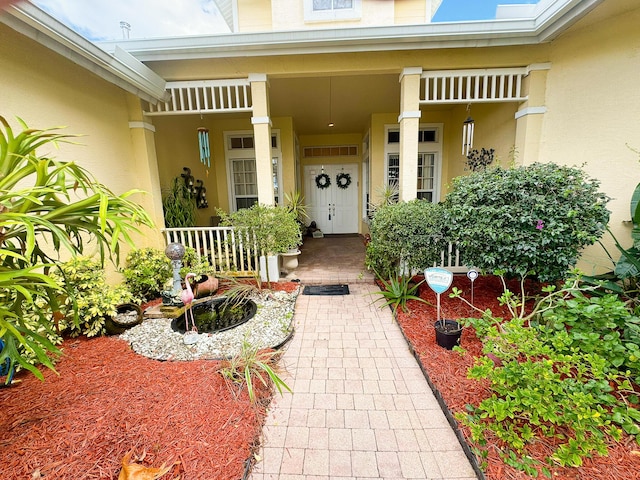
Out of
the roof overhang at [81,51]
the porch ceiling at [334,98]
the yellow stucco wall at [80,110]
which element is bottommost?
the yellow stucco wall at [80,110]

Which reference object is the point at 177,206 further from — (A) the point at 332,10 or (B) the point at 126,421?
(A) the point at 332,10

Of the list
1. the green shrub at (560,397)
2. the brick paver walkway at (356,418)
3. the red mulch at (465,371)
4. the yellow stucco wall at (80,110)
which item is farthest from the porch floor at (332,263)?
the green shrub at (560,397)

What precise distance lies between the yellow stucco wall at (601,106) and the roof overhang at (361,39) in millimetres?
443

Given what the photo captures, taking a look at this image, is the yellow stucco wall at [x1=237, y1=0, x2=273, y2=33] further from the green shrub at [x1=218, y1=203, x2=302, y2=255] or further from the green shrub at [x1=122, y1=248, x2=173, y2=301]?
the green shrub at [x1=122, y1=248, x2=173, y2=301]

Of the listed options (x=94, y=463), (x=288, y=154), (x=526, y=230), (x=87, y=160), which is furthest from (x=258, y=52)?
(x=94, y=463)

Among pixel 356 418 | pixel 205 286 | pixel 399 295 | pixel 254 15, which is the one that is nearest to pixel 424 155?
pixel 399 295

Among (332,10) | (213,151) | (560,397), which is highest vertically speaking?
(332,10)

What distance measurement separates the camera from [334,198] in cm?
848

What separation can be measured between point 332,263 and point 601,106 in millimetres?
4314

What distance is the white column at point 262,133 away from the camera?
405cm

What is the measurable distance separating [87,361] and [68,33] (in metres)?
3.06

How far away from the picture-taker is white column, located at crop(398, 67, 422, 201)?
12.9 ft

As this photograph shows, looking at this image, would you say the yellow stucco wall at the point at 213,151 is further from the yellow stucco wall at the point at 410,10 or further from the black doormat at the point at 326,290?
the black doormat at the point at 326,290

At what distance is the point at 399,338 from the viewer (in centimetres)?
283
